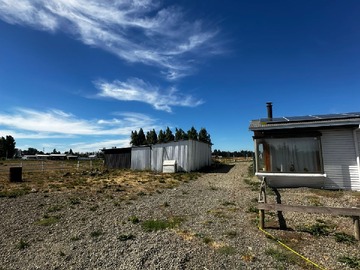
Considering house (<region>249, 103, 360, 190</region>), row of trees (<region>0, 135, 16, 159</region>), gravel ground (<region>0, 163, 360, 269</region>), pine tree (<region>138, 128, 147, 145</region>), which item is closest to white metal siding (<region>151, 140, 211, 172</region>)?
house (<region>249, 103, 360, 190</region>)

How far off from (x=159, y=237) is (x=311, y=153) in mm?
9946

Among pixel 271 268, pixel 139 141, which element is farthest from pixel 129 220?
pixel 139 141

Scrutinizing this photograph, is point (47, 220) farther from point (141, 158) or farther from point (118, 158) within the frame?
point (118, 158)

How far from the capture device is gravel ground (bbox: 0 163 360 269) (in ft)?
16.9

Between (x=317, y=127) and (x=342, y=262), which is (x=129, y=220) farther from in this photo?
(x=317, y=127)

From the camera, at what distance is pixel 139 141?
7375 cm

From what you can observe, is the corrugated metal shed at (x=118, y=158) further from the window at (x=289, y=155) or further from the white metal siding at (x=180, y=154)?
→ the window at (x=289, y=155)

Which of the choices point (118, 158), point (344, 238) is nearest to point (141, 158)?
point (118, 158)

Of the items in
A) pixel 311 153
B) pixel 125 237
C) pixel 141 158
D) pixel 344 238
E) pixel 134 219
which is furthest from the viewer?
pixel 141 158

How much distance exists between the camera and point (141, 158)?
96.2 feet

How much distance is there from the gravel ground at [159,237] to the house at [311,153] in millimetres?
1989

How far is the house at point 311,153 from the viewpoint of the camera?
12.4 m

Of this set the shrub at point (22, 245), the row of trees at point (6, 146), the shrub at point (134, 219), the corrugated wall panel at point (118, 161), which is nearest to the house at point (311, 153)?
the shrub at point (134, 219)

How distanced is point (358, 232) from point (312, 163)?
23.6 feet
